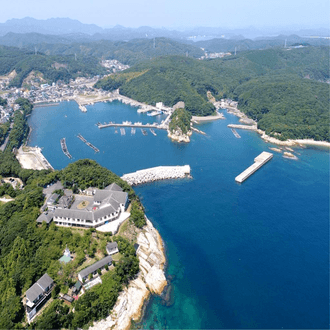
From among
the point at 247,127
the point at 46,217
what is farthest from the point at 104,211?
the point at 247,127

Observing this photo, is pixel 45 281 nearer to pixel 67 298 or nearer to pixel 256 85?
pixel 67 298

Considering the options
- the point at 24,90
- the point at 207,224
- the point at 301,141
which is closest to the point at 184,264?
the point at 207,224

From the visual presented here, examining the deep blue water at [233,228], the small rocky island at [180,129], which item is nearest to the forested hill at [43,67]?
the deep blue water at [233,228]

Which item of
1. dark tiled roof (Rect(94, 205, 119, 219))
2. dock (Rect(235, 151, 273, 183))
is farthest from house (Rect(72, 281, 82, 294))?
dock (Rect(235, 151, 273, 183))

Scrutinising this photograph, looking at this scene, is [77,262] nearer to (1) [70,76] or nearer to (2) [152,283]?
(2) [152,283]

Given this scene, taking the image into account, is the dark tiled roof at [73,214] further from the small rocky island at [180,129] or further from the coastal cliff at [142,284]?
the small rocky island at [180,129]

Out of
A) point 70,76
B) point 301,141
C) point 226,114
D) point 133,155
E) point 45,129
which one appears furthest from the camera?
point 70,76
